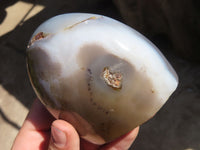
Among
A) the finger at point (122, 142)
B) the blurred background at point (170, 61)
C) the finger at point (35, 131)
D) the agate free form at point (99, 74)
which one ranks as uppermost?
the agate free form at point (99, 74)

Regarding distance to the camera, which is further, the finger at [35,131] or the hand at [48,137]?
the finger at [35,131]

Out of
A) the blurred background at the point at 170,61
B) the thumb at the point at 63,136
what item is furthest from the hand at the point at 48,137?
the blurred background at the point at 170,61

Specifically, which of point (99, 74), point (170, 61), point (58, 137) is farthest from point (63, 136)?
point (170, 61)

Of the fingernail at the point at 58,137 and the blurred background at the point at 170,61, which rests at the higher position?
the fingernail at the point at 58,137

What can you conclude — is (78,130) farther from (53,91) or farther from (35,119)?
(35,119)

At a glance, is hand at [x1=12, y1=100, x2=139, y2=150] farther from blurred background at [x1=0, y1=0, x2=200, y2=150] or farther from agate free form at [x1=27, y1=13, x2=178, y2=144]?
blurred background at [x1=0, y1=0, x2=200, y2=150]

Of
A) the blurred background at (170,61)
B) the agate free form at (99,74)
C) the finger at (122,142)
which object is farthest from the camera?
the blurred background at (170,61)

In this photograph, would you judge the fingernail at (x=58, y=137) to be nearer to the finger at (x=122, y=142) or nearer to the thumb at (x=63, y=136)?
the thumb at (x=63, y=136)
